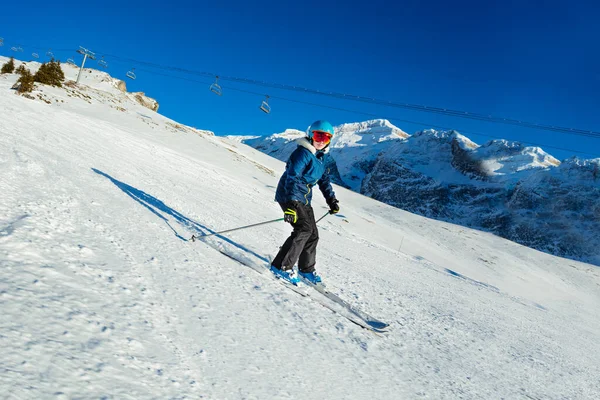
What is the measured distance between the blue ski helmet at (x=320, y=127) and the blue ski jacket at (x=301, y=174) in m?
0.15

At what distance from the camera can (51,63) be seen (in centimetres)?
3491

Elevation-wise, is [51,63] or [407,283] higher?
[51,63]

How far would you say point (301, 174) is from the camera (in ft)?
16.1

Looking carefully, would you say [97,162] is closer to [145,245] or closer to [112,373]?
[145,245]

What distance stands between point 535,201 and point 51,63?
17661cm

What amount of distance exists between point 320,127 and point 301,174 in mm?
735

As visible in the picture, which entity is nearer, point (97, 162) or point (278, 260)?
point (278, 260)

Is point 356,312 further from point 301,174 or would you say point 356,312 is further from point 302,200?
point 301,174

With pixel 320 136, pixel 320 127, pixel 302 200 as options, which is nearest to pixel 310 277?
pixel 302 200

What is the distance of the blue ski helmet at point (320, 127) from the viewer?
4.98 meters

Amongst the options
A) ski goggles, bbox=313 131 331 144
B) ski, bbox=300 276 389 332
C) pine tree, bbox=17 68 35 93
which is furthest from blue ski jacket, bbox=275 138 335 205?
pine tree, bbox=17 68 35 93

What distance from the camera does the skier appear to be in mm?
4723

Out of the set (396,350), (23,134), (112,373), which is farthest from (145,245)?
(23,134)

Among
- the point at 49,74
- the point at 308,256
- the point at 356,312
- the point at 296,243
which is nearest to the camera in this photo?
the point at 356,312
